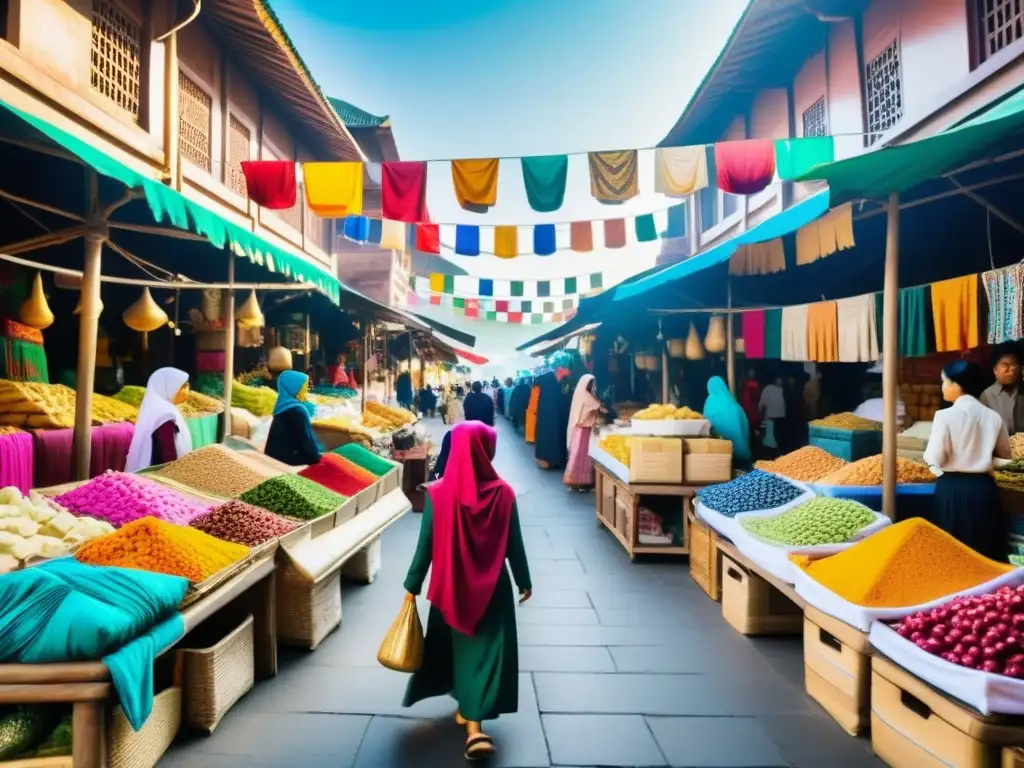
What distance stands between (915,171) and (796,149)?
174 inches

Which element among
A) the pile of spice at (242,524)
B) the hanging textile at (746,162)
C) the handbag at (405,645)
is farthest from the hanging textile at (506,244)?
the handbag at (405,645)

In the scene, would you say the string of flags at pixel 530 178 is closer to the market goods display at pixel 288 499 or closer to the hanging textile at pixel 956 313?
the hanging textile at pixel 956 313

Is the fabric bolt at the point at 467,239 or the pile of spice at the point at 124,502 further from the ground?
the fabric bolt at the point at 467,239

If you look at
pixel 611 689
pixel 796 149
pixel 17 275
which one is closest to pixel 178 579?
pixel 611 689

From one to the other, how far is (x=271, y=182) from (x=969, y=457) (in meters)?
8.73

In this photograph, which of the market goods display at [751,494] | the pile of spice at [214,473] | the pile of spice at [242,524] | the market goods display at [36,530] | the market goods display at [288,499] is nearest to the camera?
the market goods display at [36,530]

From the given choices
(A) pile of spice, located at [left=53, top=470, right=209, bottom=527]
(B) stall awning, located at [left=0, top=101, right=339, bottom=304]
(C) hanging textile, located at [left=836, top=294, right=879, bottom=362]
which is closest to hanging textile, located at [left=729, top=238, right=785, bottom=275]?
(C) hanging textile, located at [left=836, top=294, right=879, bottom=362]

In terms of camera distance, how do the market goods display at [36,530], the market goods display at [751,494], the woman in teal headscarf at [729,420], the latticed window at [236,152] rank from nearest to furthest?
the market goods display at [36,530], the market goods display at [751,494], the woman in teal headscarf at [729,420], the latticed window at [236,152]

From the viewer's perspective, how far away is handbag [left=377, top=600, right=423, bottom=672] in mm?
2959

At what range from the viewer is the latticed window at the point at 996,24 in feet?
18.2

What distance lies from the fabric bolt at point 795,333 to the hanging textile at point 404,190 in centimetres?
516

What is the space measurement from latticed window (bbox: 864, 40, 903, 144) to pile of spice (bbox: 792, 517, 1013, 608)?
240 inches

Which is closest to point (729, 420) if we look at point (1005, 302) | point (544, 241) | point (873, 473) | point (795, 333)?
point (795, 333)

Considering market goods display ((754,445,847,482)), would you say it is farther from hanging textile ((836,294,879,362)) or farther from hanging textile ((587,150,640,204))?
hanging textile ((587,150,640,204))
